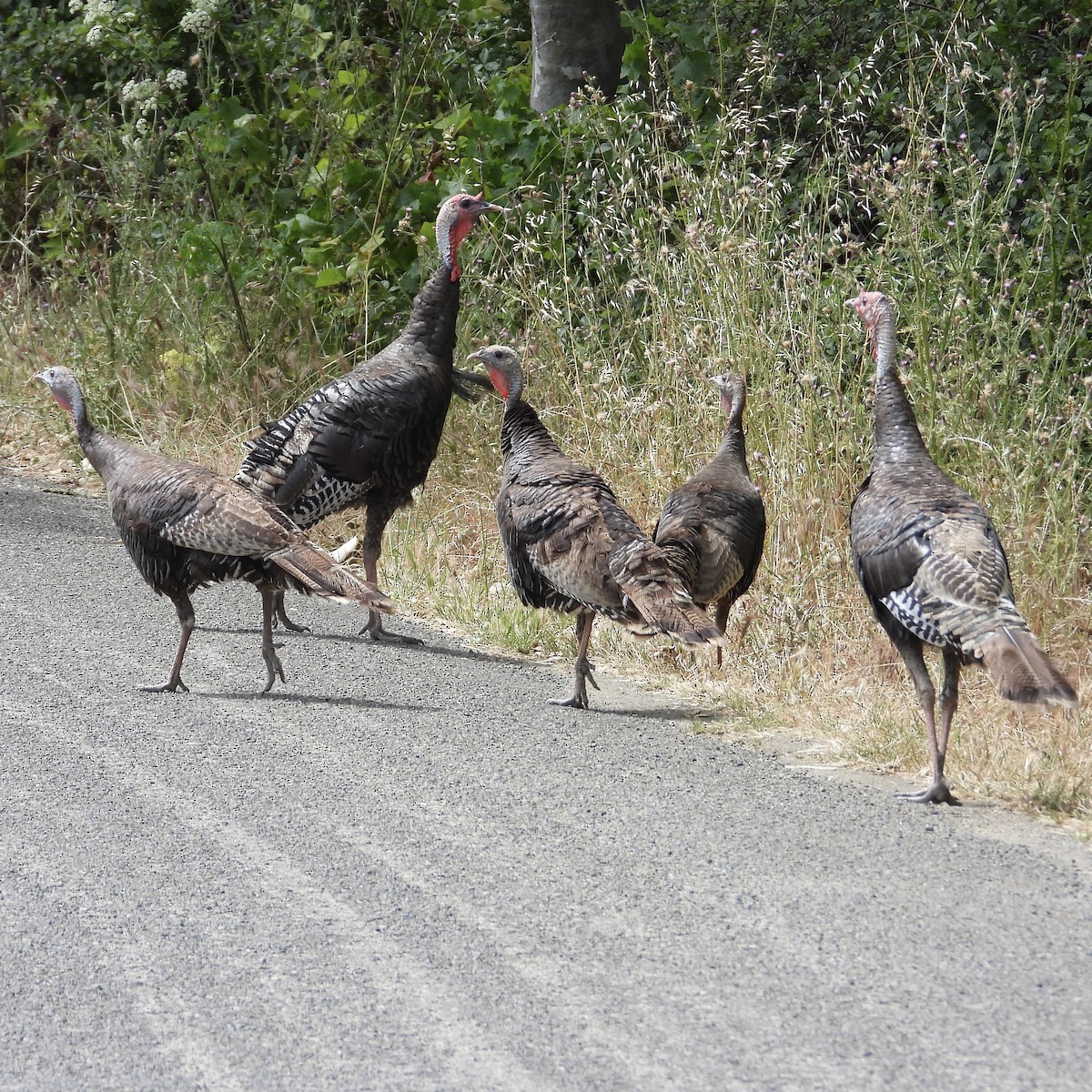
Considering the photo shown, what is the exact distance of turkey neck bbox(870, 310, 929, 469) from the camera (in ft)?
18.4

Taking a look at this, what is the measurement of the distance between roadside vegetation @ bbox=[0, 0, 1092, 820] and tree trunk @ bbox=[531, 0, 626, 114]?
1.35 feet

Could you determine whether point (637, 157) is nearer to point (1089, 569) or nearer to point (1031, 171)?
point (1031, 171)

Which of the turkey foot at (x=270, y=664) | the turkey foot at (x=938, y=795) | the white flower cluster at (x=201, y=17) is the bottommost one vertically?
the turkey foot at (x=270, y=664)

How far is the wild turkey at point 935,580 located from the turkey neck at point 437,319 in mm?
2740

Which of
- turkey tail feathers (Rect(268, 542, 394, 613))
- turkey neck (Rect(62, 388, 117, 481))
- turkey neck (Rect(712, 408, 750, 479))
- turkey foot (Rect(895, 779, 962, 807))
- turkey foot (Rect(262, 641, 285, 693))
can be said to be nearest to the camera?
turkey foot (Rect(895, 779, 962, 807))

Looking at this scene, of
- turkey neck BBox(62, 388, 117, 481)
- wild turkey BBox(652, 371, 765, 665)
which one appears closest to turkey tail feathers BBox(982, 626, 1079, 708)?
wild turkey BBox(652, 371, 765, 665)

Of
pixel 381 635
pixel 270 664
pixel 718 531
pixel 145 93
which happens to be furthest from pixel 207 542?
pixel 145 93

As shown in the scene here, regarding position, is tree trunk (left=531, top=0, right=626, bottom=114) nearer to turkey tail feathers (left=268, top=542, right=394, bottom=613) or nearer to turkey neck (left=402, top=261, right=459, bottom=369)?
turkey neck (left=402, top=261, right=459, bottom=369)

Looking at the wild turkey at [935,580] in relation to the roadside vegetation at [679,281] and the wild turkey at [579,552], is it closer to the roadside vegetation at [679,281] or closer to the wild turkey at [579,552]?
the roadside vegetation at [679,281]

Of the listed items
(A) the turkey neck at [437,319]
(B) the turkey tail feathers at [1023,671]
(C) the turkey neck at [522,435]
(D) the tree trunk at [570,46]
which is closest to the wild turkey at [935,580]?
(B) the turkey tail feathers at [1023,671]

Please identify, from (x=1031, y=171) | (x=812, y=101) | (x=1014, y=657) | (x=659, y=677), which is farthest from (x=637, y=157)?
(x=1014, y=657)

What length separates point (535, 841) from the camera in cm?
468

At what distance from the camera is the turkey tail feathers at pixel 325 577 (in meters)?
5.90

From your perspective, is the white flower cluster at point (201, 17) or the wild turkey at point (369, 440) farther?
the white flower cluster at point (201, 17)
